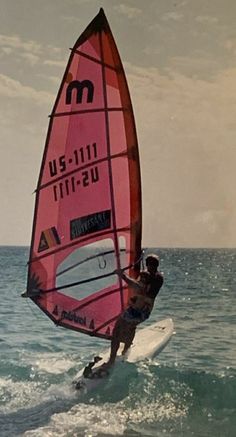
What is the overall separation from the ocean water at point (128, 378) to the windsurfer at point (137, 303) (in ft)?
0.40

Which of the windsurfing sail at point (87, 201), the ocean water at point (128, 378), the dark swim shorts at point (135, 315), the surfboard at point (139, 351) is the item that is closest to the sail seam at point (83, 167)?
the windsurfing sail at point (87, 201)

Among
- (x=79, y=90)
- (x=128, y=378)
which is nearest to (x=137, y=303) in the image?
(x=128, y=378)

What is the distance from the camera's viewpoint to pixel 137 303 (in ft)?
10.3

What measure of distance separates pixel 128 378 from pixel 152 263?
2.02 feet

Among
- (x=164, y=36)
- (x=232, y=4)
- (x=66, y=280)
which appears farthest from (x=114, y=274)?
(x=232, y=4)

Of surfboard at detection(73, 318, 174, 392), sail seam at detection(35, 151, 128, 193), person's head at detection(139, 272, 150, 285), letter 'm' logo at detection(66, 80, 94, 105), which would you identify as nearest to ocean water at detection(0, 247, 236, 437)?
surfboard at detection(73, 318, 174, 392)

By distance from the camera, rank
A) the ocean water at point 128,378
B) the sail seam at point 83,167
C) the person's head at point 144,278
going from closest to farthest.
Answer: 1. the ocean water at point 128,378
2. the person's head at point 144,278
3. the sail seam at point 83,167

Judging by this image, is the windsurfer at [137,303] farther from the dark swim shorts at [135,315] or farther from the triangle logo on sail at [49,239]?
the triangle logo on sail at [49,239]

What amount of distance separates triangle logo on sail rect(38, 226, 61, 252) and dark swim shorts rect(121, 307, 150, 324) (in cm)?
50

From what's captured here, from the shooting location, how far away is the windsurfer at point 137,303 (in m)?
3.06

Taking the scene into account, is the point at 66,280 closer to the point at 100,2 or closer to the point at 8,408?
the point at 8,408

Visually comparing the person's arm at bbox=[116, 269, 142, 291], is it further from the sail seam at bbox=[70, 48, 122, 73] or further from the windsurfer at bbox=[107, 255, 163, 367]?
the sail seam at bbox=[70, 48, 122, 73]

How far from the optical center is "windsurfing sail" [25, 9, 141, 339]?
3.12 m

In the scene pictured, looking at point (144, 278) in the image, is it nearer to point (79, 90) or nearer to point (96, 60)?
point (79, 90)
